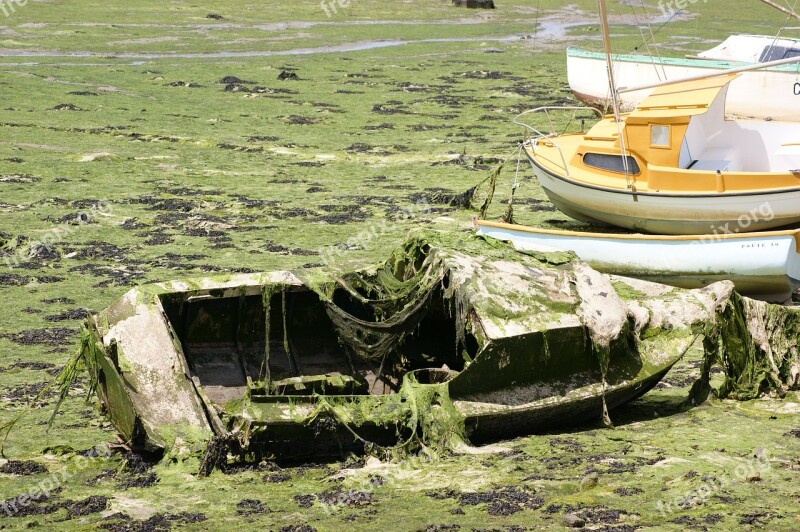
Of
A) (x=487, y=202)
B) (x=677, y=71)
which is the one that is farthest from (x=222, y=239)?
(x=677, y=71)

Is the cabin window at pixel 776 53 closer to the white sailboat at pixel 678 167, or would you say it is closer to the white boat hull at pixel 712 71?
the white boat hull at pixel 712 71

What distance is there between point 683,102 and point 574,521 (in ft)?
29.7

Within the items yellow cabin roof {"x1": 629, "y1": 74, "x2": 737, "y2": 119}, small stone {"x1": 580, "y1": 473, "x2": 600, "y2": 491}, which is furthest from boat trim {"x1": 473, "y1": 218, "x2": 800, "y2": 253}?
small stone {"x1": 580, "y1": 473, "x2": 600, "y2": 491}

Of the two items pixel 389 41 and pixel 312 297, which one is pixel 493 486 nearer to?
pixel 312 297

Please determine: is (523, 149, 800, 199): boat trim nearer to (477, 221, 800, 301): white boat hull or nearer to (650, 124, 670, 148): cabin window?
(650, 124, 670, 148): cabin window

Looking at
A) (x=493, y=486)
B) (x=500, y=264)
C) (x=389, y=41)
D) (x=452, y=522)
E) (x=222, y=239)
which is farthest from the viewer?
(x=389, y=41)

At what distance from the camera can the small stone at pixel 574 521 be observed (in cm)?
727

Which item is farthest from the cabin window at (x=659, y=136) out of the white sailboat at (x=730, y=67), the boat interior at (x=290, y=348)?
the white sailboat at (x=730, y=67)

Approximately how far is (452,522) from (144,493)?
85.0 inches

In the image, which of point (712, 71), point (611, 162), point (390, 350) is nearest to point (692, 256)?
point (611, 162)

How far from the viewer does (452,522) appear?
24.3ft

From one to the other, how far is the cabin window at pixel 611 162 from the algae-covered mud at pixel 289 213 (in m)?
1.68

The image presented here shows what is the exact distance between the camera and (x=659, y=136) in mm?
14711

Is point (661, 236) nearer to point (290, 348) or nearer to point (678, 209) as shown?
point (678, 209)
